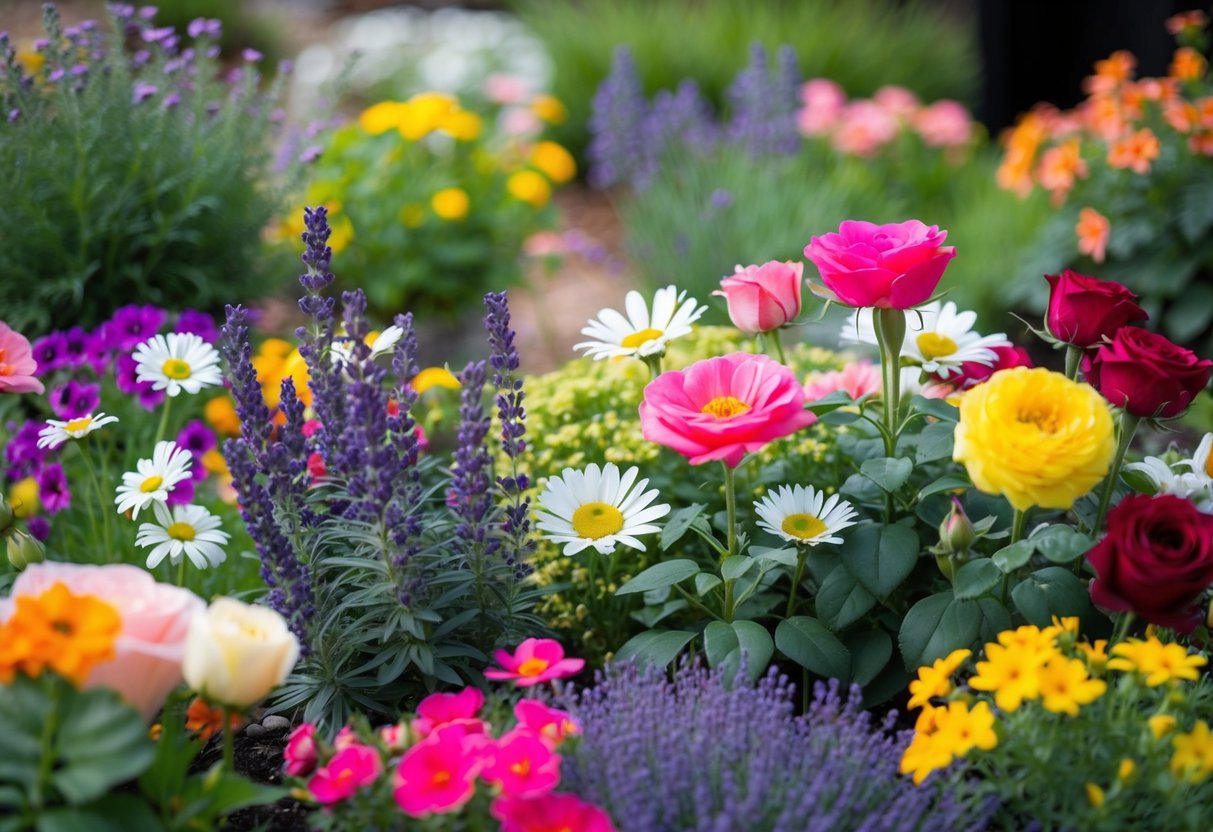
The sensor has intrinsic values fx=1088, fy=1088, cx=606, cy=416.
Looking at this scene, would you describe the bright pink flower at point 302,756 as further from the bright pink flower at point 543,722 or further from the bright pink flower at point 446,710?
the bright pink flower at point 543,722

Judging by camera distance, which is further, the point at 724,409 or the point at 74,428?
the point at 74,428

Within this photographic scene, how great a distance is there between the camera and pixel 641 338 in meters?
1.71

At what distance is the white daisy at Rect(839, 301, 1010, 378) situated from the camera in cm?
173

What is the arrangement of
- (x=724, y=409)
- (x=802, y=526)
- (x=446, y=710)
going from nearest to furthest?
(x=446, y=710) < (x=724, y=409) < (x=802, y=526)

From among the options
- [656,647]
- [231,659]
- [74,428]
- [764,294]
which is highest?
[764,294]

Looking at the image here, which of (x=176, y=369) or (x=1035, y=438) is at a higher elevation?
(x=1035, y=438)

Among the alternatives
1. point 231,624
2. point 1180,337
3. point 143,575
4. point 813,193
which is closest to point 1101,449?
point 231,624

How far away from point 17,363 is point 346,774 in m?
0.93

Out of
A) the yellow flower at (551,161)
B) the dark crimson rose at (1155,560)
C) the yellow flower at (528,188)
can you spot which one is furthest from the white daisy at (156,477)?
the yellow flower at (551,161)

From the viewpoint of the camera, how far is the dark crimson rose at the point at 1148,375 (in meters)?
1.42

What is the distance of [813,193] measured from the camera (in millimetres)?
3816

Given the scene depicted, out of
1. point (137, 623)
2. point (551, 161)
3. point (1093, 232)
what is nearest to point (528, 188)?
point (551, 161)

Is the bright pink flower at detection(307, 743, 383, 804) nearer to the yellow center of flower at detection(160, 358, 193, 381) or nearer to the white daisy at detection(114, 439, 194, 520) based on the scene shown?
the white daisy at detection(114, 439, 194, 520)

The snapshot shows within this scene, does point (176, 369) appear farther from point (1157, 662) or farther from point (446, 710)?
point (1157, 662)
